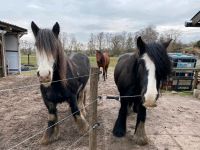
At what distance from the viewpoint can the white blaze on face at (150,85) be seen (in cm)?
267

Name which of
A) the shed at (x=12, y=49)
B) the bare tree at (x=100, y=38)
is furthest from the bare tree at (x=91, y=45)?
the shed at (x=12, y=49)

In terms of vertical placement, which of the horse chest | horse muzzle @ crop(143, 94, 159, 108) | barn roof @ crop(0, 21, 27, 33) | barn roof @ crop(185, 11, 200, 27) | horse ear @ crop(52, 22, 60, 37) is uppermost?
barn roof @ crop(0, 21, 27, 33)

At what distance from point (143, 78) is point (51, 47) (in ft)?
4.27

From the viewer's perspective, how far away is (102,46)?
39125 millimetres

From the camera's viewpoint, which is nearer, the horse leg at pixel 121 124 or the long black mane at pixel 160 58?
the long black mane at pixel 160 58

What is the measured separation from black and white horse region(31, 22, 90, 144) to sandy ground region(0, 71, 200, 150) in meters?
0.34

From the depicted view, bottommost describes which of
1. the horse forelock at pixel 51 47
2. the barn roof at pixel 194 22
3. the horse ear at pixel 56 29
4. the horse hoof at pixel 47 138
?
the horse hoof at pixel 47 138

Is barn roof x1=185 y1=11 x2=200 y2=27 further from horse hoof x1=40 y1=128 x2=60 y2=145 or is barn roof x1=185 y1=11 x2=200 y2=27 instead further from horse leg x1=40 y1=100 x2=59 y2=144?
horse hoof x1=40 y1=128 x2=60 y2=145

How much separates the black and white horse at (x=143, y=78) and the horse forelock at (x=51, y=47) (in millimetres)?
973

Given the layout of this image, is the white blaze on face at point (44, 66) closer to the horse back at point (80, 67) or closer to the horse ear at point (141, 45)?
the horse back at point (80, 67)

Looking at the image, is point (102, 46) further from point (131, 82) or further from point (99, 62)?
point (131, 82)

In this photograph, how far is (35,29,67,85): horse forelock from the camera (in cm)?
305

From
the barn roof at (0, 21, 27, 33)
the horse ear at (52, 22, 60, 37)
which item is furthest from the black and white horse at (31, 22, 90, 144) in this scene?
the barn roof at (0, 21, 27, 33)

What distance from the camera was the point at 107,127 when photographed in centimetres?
402
